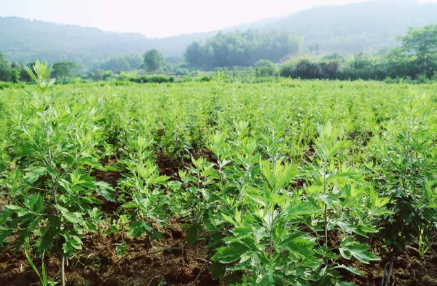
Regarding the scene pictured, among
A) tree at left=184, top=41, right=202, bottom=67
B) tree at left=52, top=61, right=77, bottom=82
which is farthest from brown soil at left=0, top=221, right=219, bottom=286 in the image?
tree at left=184, top=41, right=202, bottom=67

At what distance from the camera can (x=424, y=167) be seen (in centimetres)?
242

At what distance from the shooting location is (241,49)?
152000 mm

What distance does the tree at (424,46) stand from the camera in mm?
46688

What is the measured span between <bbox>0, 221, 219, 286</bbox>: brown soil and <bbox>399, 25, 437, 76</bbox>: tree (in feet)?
179

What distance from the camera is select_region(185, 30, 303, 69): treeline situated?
5928 inches

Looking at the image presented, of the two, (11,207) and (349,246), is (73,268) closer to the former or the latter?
(11,207)

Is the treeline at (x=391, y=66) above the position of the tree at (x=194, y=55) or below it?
below

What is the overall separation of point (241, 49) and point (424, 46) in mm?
105531

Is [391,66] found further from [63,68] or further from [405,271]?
[63,68]

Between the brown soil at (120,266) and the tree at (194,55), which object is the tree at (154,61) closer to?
the tree at (194,55)

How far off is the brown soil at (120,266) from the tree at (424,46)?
179 feet

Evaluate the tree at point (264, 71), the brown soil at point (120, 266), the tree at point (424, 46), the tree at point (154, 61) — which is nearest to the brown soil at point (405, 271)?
the brown soil at point (120, 266)

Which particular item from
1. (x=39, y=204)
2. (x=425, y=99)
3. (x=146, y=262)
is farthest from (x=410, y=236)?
(x=39, y=204)

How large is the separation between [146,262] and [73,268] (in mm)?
678
